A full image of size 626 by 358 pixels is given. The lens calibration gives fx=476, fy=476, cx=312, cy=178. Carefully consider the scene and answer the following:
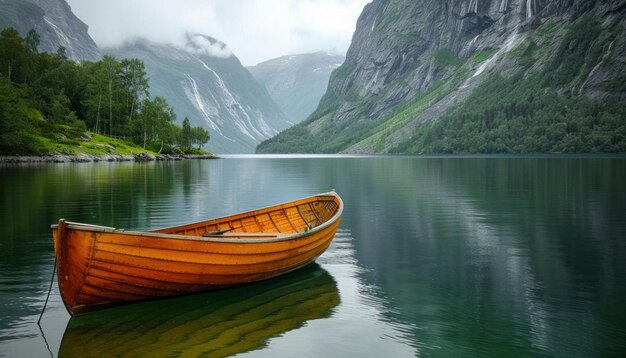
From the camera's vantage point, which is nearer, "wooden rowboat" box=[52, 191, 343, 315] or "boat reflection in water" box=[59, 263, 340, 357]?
"boat reflection in water" box=[59, 263, 340, 357]

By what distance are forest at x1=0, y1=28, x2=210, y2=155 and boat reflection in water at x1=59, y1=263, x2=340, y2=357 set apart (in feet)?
345

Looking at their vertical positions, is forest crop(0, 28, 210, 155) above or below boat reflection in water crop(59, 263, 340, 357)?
above

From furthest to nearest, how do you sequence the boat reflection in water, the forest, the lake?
the forest, the lake, the boat reflection in water

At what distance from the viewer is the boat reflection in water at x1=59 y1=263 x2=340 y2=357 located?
508 inches

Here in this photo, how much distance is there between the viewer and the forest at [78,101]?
119106 mm

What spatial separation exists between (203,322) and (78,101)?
6131 inches

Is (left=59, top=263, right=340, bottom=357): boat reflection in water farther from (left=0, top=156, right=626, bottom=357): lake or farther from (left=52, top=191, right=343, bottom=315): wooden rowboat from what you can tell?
(left=52, top=191, right=343, bottom=315): wooden rowboat

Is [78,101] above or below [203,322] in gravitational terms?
above

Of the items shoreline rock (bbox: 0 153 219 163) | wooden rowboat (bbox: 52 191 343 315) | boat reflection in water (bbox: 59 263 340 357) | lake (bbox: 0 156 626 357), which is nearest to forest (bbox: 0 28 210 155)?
shoreline rock (bbox: 0 153 219 163)

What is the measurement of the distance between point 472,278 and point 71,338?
49.2 feet

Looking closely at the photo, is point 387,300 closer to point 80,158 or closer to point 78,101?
point 80,158

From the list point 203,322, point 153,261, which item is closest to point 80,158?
point 153,261

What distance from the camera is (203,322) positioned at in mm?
14852

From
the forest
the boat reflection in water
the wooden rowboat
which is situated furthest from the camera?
the forest
